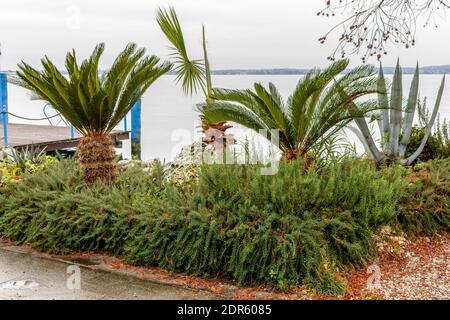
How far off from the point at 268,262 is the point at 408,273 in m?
1.41

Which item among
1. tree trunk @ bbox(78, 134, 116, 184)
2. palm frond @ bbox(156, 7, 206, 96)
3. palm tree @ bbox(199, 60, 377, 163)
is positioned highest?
palm frond @ bbox(156, 7, 206, 96)

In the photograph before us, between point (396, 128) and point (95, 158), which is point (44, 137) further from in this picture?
point (396, 128)

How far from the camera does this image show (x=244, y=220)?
4785 mm

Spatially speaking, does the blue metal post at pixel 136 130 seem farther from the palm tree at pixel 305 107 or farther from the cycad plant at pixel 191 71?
the palm tree at pixel 305 107

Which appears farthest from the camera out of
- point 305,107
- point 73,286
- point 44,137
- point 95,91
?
point 44,137

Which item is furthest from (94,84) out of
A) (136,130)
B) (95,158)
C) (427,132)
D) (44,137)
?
(44,137)

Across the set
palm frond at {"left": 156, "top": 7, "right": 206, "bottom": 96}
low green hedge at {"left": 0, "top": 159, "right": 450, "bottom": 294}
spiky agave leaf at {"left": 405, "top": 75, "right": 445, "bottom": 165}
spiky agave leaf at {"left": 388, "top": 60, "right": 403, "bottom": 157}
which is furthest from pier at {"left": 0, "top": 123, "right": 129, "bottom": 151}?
spiky agave leaf at {"left": 405, "top": 75, "right": 445, "bottom": 165}

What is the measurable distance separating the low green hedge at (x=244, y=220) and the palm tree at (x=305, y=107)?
500 millimetres

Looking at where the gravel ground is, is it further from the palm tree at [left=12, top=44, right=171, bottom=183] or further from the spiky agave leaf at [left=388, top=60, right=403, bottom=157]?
the palm tree at [left=12, top=44, right=171, bottom=183]

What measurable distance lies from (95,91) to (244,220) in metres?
2.68

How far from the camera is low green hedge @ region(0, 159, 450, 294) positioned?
456 centimetres

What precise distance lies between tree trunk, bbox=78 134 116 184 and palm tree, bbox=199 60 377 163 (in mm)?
1399

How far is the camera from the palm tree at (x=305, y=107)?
5.78 meters

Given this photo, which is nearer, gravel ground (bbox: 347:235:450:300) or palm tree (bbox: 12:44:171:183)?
gravel ground (bbox: 347:235:450:300)
